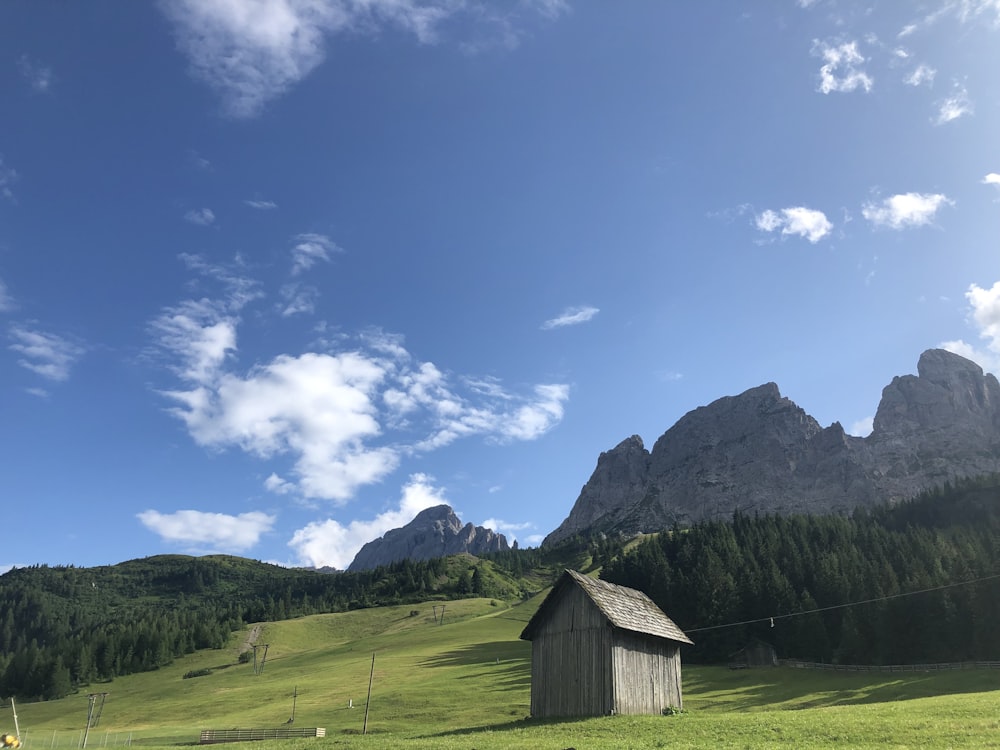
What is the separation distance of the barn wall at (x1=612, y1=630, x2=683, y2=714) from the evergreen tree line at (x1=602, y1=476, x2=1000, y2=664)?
59.8 m

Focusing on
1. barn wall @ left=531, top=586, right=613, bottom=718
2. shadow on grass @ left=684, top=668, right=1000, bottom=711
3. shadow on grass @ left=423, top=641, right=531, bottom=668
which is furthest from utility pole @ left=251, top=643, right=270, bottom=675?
barn wall @ left=531, top=586, right=613, bottom=718

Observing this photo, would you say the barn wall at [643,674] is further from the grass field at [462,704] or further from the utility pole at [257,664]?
the utility pole at [257,664]

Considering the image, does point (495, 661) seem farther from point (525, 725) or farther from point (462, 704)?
point (525, 725)

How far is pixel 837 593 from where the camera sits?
10112cm

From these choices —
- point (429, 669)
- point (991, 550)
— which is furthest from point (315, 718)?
point (991, 550)

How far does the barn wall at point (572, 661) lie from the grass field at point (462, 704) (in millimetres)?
2668

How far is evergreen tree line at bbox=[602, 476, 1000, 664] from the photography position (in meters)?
84.8

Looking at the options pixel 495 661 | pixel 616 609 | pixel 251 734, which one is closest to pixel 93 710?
pixel 495 661

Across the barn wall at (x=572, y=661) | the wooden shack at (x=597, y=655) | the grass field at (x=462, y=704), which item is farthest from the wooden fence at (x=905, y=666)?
the barn wall at (x=572, y=661)

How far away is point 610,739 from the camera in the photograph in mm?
29297

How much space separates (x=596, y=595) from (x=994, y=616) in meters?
71.1

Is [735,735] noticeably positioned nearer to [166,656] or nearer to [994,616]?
[994,616]

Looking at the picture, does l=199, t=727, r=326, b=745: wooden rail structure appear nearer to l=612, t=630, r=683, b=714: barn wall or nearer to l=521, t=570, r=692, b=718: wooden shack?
l=521, t=570, r=692, b=718: wooden shack

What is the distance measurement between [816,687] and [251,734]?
188 feet
